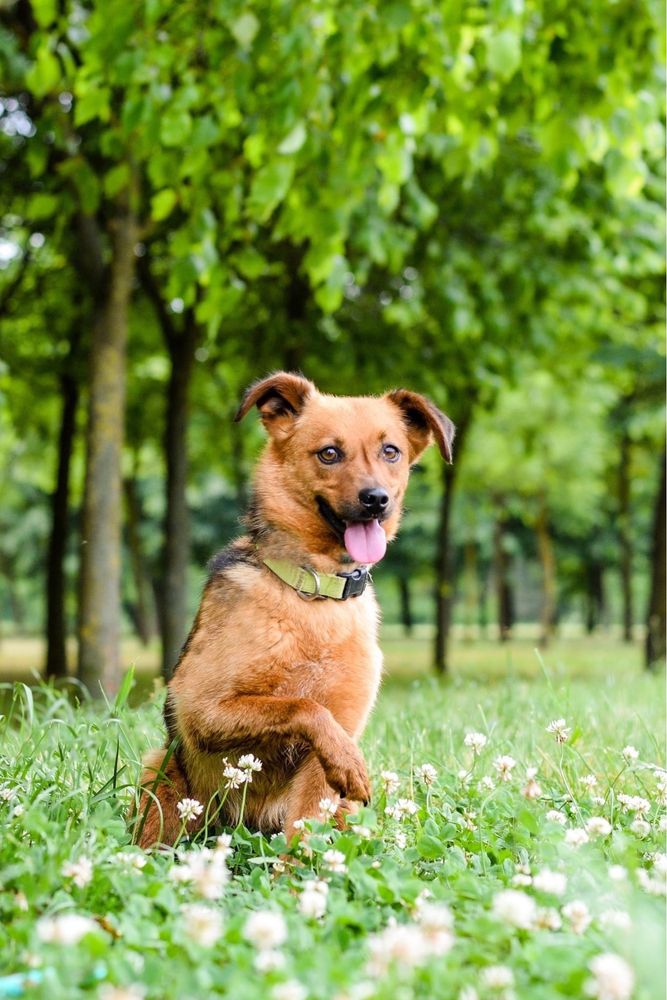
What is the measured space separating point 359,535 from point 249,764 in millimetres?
883

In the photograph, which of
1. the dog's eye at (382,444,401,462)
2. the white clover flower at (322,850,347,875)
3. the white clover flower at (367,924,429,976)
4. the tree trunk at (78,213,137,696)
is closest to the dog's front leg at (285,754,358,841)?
the white clover flower at (322,850,347,875)

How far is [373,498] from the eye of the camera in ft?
11.0

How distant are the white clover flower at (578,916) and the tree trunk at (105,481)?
572cm

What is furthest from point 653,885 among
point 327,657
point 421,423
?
point 421,423

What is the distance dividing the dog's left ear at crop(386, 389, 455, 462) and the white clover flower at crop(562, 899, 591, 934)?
1.87 metres

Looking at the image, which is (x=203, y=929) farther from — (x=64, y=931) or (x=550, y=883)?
(x=550, y=883)

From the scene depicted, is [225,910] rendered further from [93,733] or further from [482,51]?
[482,51]

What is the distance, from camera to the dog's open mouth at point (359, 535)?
11.1 ft

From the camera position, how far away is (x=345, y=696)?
3398mm

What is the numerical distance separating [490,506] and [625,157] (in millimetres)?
20004

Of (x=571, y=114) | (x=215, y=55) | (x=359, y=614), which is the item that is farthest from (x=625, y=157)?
(x=359, y=614)

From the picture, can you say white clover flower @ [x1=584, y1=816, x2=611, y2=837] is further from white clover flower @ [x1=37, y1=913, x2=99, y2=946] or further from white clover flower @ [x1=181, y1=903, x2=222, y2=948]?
white clover flower @ [x1=37, y1=913, x2=99, y2=946]

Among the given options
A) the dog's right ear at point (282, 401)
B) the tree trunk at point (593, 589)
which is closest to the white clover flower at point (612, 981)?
the dog's right ear at point (282, 401)

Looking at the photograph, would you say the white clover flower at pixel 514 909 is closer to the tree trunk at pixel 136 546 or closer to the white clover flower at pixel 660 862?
the white clover flower at pixel 660 862
